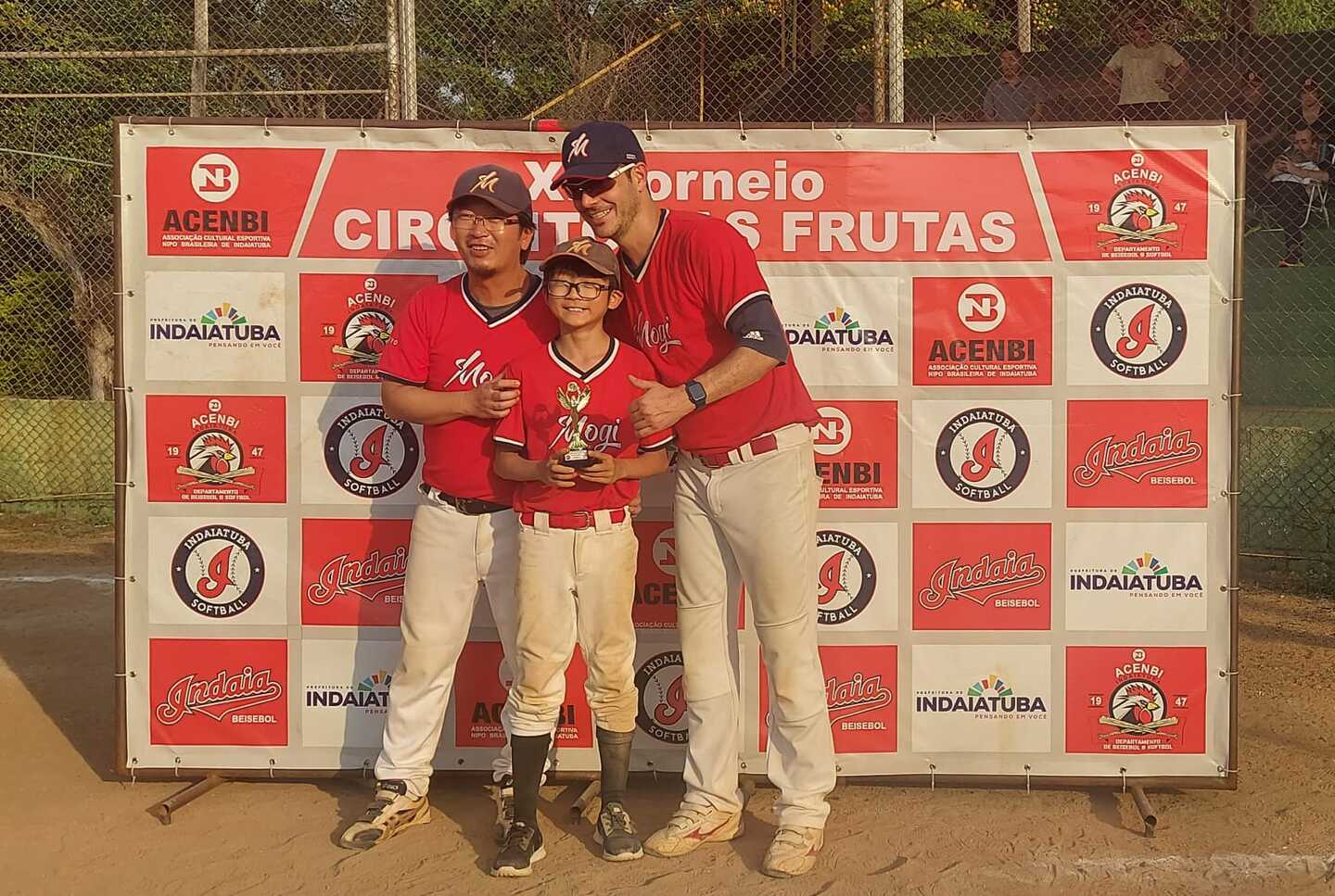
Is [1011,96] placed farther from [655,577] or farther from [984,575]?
[655,577]

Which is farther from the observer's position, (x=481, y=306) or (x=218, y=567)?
(x=218, y=567)

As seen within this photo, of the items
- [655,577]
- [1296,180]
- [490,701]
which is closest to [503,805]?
[490,701]

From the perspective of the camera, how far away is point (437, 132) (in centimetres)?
471

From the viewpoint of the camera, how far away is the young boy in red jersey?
3.99 meters

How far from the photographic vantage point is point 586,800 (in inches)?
180

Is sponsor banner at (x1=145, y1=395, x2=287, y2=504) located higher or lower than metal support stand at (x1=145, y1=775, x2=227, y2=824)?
higher

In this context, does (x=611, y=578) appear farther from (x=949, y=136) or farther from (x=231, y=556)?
(x=949, y=136)

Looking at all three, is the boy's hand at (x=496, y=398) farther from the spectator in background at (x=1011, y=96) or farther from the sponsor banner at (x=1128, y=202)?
the spectator in background at (x=1011, y=96)

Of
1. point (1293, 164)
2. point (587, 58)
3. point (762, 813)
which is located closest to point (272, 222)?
point (762, 813)

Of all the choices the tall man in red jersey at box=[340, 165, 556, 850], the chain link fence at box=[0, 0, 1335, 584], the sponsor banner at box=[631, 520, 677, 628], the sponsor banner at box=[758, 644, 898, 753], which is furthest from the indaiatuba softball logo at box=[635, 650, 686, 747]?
the chain link fence at box=[0, 0, 1335, 584]

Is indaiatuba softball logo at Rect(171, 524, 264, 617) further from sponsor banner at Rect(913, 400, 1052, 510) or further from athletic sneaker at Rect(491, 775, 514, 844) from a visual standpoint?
sponsor banner at Rect(913, 400, 1052, 510)

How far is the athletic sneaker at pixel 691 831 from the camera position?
4.17 meters

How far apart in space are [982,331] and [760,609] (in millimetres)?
1405

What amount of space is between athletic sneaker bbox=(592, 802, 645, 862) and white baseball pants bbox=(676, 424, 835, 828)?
0.79 ft
